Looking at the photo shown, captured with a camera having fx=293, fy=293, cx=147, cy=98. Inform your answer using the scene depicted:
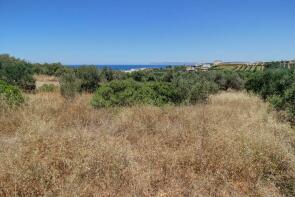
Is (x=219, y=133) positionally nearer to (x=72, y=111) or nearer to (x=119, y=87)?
(x=72, y=111)

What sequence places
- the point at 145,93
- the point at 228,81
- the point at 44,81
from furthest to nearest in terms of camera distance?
1. the point at 228,81
2. the point at 44,81
3. the point at 145,93

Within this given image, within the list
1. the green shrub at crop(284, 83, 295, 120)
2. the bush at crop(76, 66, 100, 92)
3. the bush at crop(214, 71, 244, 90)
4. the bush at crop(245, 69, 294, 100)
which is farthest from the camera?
the bush at crop(214, 71, 244, 90)

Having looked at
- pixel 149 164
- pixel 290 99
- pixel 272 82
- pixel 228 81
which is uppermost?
pixel 272 82

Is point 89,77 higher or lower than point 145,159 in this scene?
higher

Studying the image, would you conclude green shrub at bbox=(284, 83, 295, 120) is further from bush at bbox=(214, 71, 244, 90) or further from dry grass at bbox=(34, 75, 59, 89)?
bush at bbox=(214, 71, 244, 90)

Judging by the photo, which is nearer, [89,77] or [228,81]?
[89,77]

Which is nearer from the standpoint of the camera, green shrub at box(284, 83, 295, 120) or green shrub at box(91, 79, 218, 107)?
green shrub at box(284, 83, 295, 120)

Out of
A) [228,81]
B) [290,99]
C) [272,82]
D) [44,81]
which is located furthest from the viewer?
[228,81]

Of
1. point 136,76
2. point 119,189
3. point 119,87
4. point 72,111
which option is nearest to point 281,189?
point 119,189

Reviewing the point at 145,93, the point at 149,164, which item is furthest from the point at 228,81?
the point at 149,164

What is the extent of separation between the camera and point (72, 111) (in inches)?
297

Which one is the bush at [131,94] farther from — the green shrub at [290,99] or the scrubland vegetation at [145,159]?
the green shrub at [290,99]

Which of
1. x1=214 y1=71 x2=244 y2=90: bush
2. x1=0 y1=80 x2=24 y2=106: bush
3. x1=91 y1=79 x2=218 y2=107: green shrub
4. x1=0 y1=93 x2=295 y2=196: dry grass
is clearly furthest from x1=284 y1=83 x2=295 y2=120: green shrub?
x1=214 y1=71 x2=244 y2=90: bush

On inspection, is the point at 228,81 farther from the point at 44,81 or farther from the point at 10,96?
the point at 10,96
